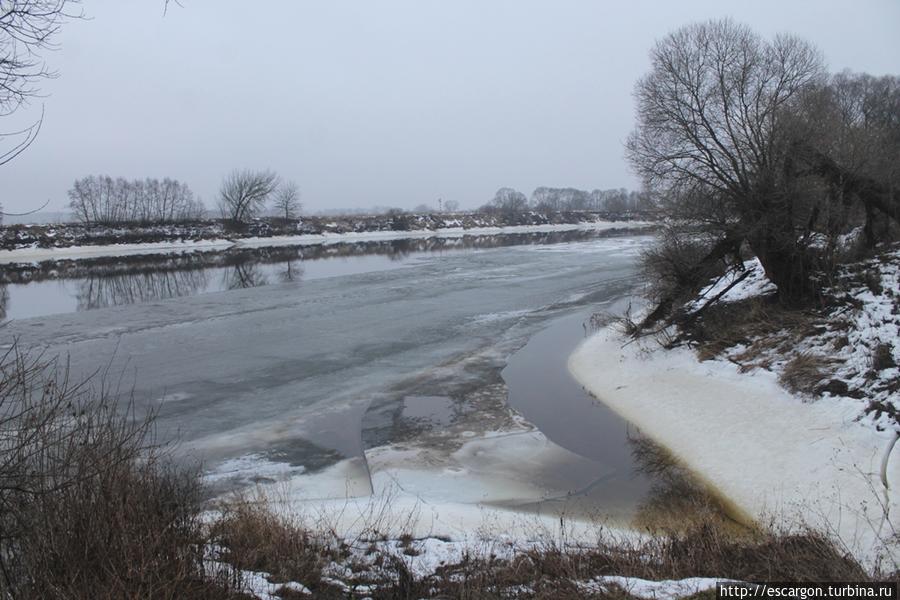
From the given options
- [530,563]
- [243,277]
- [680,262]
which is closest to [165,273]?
[243,277]

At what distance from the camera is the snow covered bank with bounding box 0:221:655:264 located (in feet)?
156

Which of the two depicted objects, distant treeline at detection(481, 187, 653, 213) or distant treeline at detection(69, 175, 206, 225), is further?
distant treeline at detection(481, 187, 653, 213)

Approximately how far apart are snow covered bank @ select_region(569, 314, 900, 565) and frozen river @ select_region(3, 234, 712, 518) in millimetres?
1091

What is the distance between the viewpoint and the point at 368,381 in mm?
14219

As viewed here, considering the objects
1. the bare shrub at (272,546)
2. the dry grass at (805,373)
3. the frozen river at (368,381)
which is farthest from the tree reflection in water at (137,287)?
the dry grass at (805,373)

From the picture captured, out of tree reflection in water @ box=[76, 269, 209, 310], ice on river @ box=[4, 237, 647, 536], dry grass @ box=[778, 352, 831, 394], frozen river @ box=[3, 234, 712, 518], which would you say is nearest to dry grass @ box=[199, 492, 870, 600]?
frozen river @ box=[3, 234, 712, 518]

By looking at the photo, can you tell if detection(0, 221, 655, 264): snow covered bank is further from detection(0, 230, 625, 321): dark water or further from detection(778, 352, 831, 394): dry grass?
detection(778, 352, 831, 394): dry grass

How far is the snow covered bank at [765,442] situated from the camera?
764cm

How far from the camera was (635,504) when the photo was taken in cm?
873

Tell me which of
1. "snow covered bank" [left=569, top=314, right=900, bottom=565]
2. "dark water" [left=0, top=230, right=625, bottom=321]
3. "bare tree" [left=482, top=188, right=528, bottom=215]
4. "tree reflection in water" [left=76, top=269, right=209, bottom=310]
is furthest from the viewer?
"bare tree" [left=482, top=188, right=528, bottom=215]

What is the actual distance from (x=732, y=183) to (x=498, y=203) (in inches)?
4744

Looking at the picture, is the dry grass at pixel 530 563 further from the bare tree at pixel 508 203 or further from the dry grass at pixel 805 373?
the bare tree at pixel 508 203

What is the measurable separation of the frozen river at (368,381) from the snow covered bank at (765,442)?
1091 mm

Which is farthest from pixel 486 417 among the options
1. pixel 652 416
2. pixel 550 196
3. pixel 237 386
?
pixel 550 196
